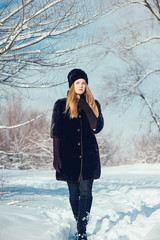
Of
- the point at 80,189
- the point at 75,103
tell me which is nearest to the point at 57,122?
the point at 75,103

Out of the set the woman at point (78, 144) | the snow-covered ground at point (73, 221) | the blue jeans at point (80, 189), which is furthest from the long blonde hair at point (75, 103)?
the snow-covered ground at point (73, 221)

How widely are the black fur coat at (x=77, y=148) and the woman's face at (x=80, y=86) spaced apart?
0.26m

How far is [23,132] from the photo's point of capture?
97.8 ft

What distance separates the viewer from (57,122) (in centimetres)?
349

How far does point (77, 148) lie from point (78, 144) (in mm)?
52

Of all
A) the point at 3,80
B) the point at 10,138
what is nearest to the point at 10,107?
the point at 10,138

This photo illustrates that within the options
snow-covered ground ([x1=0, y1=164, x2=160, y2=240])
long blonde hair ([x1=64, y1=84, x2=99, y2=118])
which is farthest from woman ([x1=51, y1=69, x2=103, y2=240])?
snow-covered ground ([x1=0, y1=164, x2=160, y2=240])

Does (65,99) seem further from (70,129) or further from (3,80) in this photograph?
(3,80)

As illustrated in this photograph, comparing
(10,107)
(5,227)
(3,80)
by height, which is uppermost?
(10,107)

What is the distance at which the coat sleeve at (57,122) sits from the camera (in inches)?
136

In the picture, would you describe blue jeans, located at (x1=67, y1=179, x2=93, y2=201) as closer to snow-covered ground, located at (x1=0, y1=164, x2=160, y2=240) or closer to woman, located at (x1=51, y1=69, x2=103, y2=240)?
woman, located at (x1=51, y1=69, x2=103, y2=240)

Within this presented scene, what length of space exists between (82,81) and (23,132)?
27.0 m

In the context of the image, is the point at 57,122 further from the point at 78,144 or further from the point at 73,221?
the point at 73,221

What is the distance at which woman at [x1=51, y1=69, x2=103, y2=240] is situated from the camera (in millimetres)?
3432
